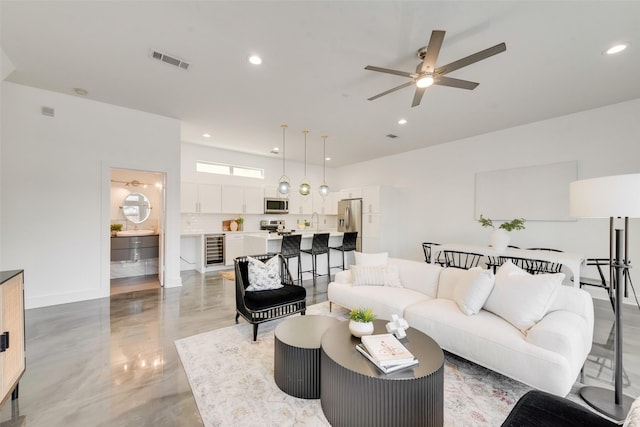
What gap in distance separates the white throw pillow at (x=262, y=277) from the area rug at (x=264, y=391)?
633 mm

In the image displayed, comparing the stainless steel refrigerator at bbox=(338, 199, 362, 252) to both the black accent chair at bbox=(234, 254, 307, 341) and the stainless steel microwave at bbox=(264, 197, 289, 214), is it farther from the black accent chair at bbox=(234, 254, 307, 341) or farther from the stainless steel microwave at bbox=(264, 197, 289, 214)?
the black accent chair at bbox=(234, 254, 307, 341)

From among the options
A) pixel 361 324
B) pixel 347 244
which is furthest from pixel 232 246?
pixel 361 324

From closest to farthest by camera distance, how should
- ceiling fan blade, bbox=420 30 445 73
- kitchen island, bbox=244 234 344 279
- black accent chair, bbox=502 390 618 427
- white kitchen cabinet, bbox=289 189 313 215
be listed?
black accent chair, bbox=502 390 618 427 < ceiling fan blade, bbox=420 30 445 73 < kitchen island, bbox=244 234 344 279 < white kitchen cabinet, bbox=289 189 313 215

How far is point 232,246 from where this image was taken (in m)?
6.54

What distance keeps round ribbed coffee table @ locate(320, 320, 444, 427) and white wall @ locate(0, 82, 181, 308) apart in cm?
434

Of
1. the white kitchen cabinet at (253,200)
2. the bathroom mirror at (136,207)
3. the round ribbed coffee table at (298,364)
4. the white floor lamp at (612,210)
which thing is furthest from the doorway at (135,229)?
the white floor lamp at (612,210)

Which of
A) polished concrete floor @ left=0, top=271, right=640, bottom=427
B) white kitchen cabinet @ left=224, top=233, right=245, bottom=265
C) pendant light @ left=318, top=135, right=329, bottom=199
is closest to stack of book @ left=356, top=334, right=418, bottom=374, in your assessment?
polished concrete floor @ left=0, top=271, right=640, bottom=427

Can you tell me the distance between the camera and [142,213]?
6.15m

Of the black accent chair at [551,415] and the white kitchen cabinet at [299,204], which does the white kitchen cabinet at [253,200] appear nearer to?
the white kitchen cabinet at [299,204]

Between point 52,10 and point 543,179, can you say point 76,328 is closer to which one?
point 52,10

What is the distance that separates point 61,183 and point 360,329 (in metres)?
4.71

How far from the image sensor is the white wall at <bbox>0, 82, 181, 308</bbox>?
3623mm

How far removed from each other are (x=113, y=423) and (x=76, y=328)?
205cm

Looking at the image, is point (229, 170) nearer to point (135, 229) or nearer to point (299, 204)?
point (299, 204)
